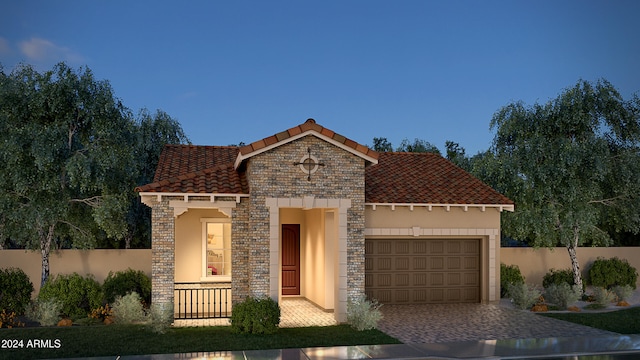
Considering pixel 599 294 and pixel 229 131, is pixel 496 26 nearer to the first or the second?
pixel 599 294

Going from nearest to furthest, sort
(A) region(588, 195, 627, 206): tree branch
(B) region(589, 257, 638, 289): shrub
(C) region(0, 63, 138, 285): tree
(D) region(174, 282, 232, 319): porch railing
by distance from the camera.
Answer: (D) region(174, 282, 232, 319): porch railing
(C) region(0, 63, 138, 285): tree
(A) region(588, 195, 627, 206): tree branch
(B) region(589, 257, 638, 289): shrub

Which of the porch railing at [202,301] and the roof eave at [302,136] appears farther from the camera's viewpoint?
the porch railing at [202,301]

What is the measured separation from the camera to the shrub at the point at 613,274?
65.7 feet

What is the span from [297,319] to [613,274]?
1342cm

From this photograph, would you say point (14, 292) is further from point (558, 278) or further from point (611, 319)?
point (558, 278)

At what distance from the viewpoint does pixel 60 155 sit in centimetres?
1534

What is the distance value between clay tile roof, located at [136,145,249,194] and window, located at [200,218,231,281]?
1.88 metres

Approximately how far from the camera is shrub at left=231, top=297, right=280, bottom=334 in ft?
39.4

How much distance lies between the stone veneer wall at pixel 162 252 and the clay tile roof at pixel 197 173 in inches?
21.2

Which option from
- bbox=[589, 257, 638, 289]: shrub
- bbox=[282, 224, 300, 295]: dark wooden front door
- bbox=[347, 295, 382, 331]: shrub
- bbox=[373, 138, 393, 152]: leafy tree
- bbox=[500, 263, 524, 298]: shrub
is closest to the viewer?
bbox=[347, 295, 382, 331]: shrub

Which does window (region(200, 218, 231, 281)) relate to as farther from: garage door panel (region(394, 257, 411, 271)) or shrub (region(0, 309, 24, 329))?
garage door panel (region(394, 257, 411, 271))

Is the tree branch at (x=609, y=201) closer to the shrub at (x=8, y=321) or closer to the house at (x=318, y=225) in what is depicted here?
the house at (x=318, y=225)

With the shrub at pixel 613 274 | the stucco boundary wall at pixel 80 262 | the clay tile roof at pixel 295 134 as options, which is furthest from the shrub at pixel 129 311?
the shrub at pixel 613 274

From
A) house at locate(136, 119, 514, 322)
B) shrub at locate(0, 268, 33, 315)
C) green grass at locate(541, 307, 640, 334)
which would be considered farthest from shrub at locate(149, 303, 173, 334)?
green grass at locate(541, 307, 640, 334)
